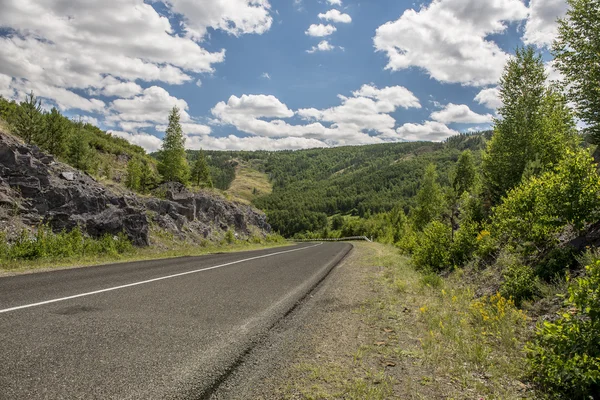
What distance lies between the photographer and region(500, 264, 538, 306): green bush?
729cm

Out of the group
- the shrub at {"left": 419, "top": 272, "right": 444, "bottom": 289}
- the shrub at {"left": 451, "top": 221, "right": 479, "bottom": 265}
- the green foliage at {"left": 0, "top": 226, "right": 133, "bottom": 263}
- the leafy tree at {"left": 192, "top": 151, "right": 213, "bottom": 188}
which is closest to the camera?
the shrub at {"left": 419, "top": 272, "right": 444, "bottom": 289}

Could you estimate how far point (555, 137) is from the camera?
22.7 metres

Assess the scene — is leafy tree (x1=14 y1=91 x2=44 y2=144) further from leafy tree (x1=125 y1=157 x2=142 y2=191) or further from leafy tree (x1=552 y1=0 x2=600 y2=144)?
leafy tree (x1=552 y1=0 x2=600 y2=144)

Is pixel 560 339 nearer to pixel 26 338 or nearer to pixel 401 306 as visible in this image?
pixel 401 306

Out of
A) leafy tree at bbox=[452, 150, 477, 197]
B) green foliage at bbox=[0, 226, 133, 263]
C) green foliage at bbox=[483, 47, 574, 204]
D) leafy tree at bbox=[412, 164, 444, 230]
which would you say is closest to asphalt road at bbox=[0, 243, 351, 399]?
green foliage at bbox=[0, 226, 133, 263]

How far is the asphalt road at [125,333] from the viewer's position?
3.29m

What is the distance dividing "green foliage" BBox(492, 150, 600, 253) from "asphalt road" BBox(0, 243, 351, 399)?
20.7ft

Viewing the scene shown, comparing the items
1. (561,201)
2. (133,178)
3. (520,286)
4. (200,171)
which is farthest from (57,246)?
(200,171)

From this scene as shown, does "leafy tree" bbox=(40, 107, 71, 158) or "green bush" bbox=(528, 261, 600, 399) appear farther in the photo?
"leafy tree" bbox=(40, 107, 71, 158)

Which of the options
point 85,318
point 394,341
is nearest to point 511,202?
point 394,341

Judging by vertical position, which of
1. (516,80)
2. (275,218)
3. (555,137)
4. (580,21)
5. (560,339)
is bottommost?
(275,218)

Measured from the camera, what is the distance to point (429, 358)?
453 centimetres

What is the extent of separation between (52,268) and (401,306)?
11.5 meters

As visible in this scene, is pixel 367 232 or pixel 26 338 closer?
pixel 26 338
